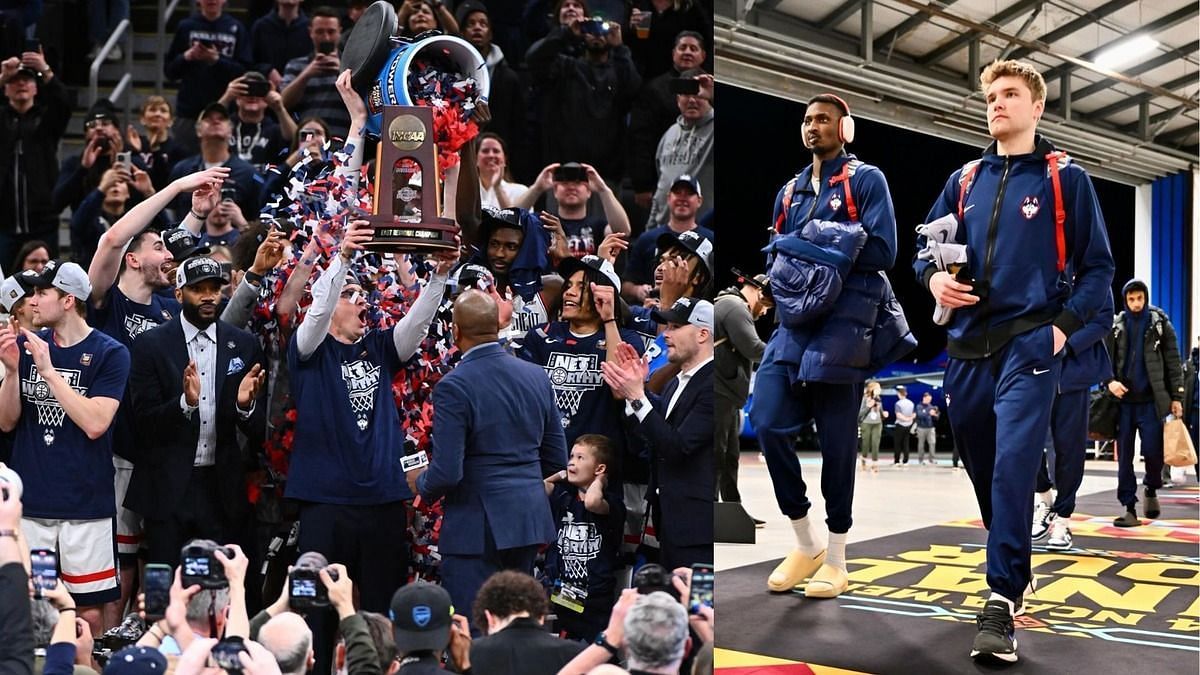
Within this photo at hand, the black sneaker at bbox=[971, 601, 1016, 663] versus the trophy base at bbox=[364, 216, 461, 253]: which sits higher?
the trophy base at bbox=[364, 216, 461, 253]

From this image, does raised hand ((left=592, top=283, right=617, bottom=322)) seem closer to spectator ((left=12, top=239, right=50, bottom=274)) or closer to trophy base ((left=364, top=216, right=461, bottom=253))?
trophy base ((left=364, top=216, right=461, bottom=253))

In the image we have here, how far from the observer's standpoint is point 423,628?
213cm

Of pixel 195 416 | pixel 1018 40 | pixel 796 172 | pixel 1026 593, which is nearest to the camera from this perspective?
pixel 195 416

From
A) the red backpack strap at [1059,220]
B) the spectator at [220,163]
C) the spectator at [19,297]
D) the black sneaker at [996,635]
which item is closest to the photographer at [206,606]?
the spectator at [19,297]

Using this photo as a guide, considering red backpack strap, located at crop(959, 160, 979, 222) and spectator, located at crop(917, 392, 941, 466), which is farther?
spectator, located at crop(917, 392, 941, 466)

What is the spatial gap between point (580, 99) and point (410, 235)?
0.48 metres

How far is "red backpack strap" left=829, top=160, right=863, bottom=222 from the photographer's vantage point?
3.92 m

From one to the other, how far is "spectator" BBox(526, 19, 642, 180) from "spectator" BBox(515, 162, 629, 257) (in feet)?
0.09

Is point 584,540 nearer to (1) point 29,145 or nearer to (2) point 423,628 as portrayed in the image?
(2) point 423,628

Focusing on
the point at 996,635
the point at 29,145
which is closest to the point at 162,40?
the point at 29,145

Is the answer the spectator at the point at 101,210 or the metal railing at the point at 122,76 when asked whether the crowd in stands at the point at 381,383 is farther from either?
the metal railing at the point at 122,76

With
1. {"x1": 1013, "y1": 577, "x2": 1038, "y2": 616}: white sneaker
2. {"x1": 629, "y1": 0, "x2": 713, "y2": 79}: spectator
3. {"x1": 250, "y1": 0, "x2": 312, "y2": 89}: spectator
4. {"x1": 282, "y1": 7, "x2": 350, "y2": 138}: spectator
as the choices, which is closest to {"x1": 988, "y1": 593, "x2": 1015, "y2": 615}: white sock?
{"x1": 1013, "y1": 577, "x2": 1038, "y2": 616}: white sneaker

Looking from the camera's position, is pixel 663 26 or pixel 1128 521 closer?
pixel 663 26

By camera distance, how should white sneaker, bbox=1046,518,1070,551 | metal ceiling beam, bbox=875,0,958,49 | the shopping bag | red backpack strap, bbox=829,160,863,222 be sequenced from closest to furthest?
red backpack strap, bbox=829,160,863,222, white sneaker, bbox=1046,518,1070,551, the shopping bag, metal ceiling beam, bbox=875,0,958,49
